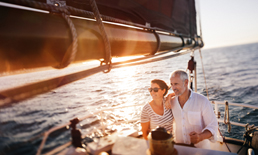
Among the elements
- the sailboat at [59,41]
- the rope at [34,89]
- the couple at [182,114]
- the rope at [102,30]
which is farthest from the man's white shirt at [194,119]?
the rope at [34,89]

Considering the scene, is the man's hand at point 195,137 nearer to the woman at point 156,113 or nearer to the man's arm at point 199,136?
the man's arm at point 199,136

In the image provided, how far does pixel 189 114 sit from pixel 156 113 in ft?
1.36

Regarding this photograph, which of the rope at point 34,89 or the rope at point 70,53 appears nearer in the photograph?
the rope at point 34,89

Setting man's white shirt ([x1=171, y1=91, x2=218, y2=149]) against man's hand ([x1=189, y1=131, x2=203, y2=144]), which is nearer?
man's hand ([x1=189, y1=131, x2=203, y2=144])

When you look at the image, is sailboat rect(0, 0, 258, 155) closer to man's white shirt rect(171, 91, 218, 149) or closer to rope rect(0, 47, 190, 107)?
rope rect(0, 47, 190, 107)

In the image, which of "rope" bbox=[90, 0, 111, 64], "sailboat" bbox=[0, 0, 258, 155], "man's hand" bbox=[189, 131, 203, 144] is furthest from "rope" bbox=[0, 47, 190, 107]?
"man's hand" bbox=[189, 131, 203, 144]

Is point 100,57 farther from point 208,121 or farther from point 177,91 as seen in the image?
point 208,121

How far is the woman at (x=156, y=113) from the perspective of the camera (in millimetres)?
2145

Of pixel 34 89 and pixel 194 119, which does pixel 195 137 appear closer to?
pixel 194 119

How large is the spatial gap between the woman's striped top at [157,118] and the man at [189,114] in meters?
0.08

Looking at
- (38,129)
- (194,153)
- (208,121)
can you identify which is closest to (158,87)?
(208,121)

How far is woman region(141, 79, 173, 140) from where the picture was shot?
2.14m

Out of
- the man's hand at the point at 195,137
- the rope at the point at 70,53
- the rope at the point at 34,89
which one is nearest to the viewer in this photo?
the rope at the point at 34,89

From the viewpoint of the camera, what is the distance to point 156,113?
2.15 m
